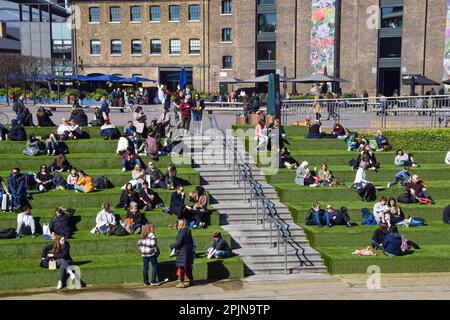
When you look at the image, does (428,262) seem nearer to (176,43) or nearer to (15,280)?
(15,280)

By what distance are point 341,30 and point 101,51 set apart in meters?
23.4

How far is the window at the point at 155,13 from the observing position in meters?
61.6

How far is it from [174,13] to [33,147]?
40.8 m

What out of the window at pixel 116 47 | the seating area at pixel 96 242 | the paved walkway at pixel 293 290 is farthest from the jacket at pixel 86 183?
the window at pixel 116 47

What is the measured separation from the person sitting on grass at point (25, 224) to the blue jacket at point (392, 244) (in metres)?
9.65

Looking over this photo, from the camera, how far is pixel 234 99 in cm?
4928

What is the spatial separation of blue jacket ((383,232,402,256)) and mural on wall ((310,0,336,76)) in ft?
126

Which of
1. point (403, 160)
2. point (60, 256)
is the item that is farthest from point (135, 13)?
point (60, 256)

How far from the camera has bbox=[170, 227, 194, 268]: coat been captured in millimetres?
15430

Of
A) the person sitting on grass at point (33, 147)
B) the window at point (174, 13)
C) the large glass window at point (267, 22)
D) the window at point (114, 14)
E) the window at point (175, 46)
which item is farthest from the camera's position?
the window at point (114, 14)

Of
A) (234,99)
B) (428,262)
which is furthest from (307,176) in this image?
(234,99)

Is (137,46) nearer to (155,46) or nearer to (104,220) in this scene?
(155,46)

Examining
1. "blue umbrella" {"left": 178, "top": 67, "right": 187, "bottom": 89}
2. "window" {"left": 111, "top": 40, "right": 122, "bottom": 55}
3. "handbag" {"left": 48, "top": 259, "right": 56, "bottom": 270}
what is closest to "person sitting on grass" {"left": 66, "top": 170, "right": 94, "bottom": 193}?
"handbag" {"left": 48, "top": 259, "right": 56, "bottom": 270}

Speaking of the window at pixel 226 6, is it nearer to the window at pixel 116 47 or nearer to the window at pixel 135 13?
the window at pixel 135 13
